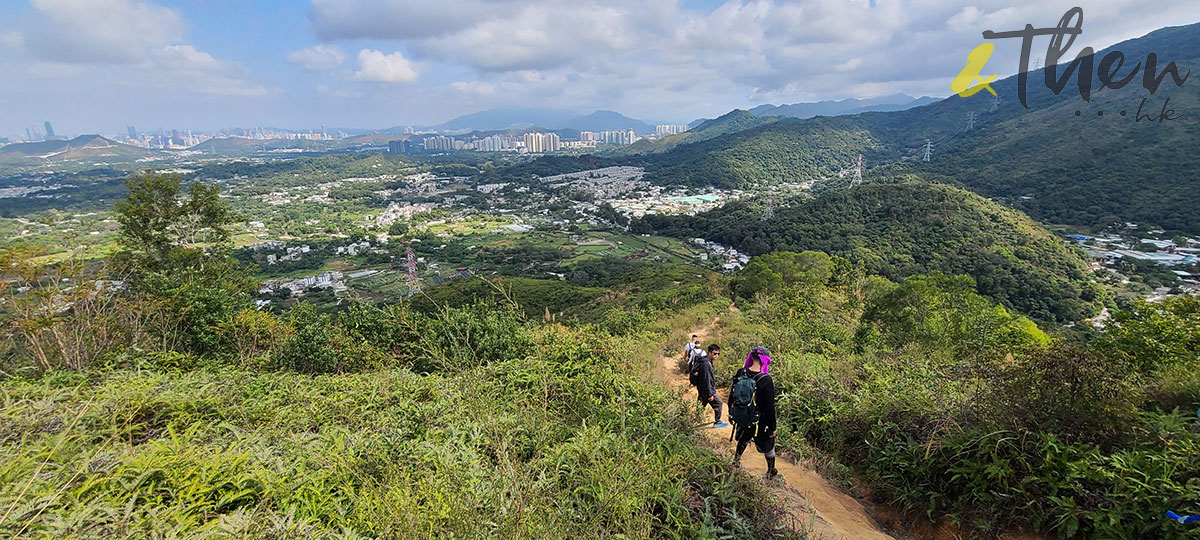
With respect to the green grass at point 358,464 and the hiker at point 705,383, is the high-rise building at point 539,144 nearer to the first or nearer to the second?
the hiker at point 705,383

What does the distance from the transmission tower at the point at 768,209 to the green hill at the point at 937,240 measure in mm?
977

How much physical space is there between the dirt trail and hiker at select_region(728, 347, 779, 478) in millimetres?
220

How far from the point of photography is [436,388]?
11.8 ft

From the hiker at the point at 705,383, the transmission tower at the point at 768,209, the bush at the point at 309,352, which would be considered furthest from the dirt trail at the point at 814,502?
the transmission tower at the point at 768,209

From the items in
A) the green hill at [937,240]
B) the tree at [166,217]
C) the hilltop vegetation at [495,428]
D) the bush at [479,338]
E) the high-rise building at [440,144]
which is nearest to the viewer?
the hilltop vegetation at [495,428]

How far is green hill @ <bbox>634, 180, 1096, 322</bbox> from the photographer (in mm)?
22438

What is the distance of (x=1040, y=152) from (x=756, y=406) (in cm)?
6871

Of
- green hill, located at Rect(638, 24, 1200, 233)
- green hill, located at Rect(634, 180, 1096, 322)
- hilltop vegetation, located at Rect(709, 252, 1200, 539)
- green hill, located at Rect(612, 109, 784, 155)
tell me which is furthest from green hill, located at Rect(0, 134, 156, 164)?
hilltop vegetation, located at Rect(709, 252, 1200, 539)

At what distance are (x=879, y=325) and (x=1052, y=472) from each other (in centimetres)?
654

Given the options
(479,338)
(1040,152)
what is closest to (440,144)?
(1040,152)

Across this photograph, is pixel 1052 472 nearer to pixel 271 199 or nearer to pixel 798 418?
pixel 798 418

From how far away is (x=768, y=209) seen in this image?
50656 millimetres

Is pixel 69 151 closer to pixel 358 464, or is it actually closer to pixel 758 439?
pixel 358 464

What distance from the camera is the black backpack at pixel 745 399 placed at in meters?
3.32
